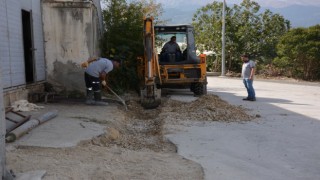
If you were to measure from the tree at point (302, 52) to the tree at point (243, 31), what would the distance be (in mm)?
2991

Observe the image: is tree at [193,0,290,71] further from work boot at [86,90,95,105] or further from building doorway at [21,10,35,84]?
building doorway at [21,10,35,84]

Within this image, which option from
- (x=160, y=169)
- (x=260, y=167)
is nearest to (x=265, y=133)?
(x=260, y=167)

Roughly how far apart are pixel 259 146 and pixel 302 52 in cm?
1757

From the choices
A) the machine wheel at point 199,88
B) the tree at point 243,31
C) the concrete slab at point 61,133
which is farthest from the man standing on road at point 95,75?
the tree at point 243,31

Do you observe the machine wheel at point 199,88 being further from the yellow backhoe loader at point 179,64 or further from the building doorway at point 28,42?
the building doorway at point 28,42

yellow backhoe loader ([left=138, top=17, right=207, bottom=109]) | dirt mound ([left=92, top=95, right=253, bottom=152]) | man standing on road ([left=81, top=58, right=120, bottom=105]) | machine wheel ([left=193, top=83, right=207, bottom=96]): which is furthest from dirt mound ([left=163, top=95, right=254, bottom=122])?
machine wheel ([left=193, top=83, right=207, bottom=96])

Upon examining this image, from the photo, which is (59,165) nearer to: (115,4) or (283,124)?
(283,124)

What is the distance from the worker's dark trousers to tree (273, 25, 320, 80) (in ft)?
51.9

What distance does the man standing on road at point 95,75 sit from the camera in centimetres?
1044

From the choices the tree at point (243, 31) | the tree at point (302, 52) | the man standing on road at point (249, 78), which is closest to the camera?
the man standing on road at point (249, 78)

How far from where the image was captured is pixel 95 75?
1045 cm

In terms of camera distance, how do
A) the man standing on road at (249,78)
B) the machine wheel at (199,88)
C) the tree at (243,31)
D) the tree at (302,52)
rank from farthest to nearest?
1. the tree at (243,31)
2. the tree at (302,52)
3. the machine wheel at (199,88)
4. the man standing on road at (249,78)

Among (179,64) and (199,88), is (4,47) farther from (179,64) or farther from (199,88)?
(199,88)

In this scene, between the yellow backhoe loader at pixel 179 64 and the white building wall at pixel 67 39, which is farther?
the yellow backhoe loader at pixel 179 64
